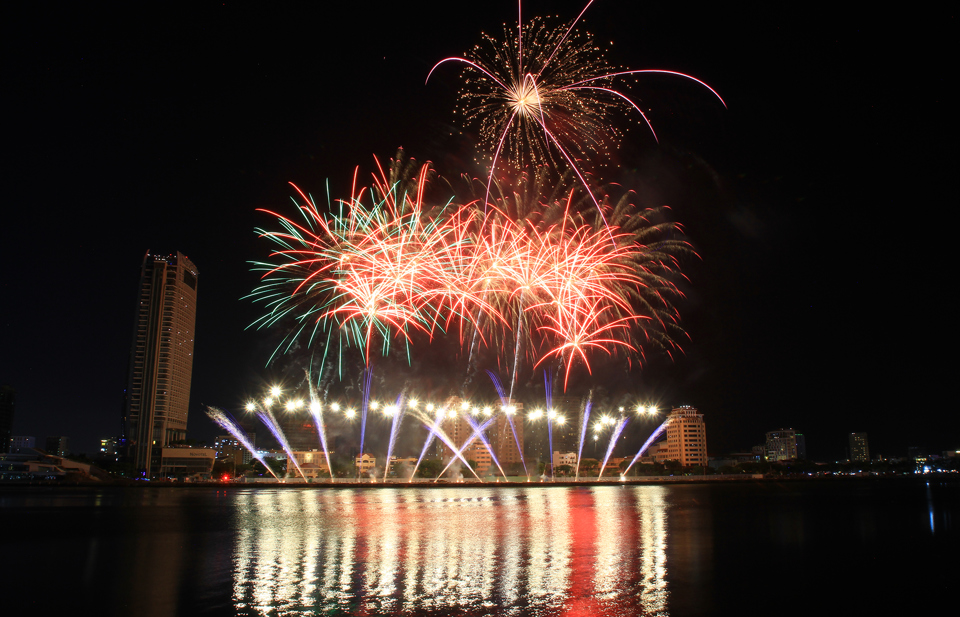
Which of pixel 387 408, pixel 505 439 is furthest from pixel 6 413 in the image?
pixel 387 408

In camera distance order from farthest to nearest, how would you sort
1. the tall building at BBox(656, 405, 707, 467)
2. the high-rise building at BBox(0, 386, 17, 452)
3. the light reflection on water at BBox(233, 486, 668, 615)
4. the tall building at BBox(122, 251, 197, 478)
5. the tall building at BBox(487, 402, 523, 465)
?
the high-rise building at BBox(0, 386, 17, 452) → the tall building at BBox(656, 405, 707, 467) → the tall building at BBox(487, 402, 523, 465) → the tall building at BBox(122, 251, 197, 478) → the light reflection on water at BBox(233, 486, 668, 615)

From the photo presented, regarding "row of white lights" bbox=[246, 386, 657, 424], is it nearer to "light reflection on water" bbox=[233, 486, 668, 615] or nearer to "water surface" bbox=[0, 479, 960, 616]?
"water surface" bbox=[0, 479, 960, 616]

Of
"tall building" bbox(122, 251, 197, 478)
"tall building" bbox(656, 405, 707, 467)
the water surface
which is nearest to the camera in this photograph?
the water surface

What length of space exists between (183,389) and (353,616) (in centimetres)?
11144

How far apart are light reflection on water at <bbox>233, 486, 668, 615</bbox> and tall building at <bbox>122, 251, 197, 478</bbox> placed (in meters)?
88.3

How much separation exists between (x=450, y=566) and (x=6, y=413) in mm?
193741

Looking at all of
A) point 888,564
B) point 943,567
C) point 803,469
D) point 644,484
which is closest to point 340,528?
point 888,564

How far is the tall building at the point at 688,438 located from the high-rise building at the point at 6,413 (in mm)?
164737

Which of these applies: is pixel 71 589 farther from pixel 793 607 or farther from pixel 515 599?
pixel 793 607

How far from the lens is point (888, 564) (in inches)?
596

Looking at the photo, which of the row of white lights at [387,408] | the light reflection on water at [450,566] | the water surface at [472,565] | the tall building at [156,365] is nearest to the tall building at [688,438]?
the row of white lights at [387,408]

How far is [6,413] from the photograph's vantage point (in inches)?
6265

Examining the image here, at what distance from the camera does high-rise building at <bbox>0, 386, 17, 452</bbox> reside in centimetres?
15588

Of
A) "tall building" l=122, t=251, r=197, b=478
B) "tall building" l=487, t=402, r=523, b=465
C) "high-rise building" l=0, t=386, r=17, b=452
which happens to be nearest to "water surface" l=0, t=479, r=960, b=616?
"tall building" l=487, t=402, r=523, b=465
